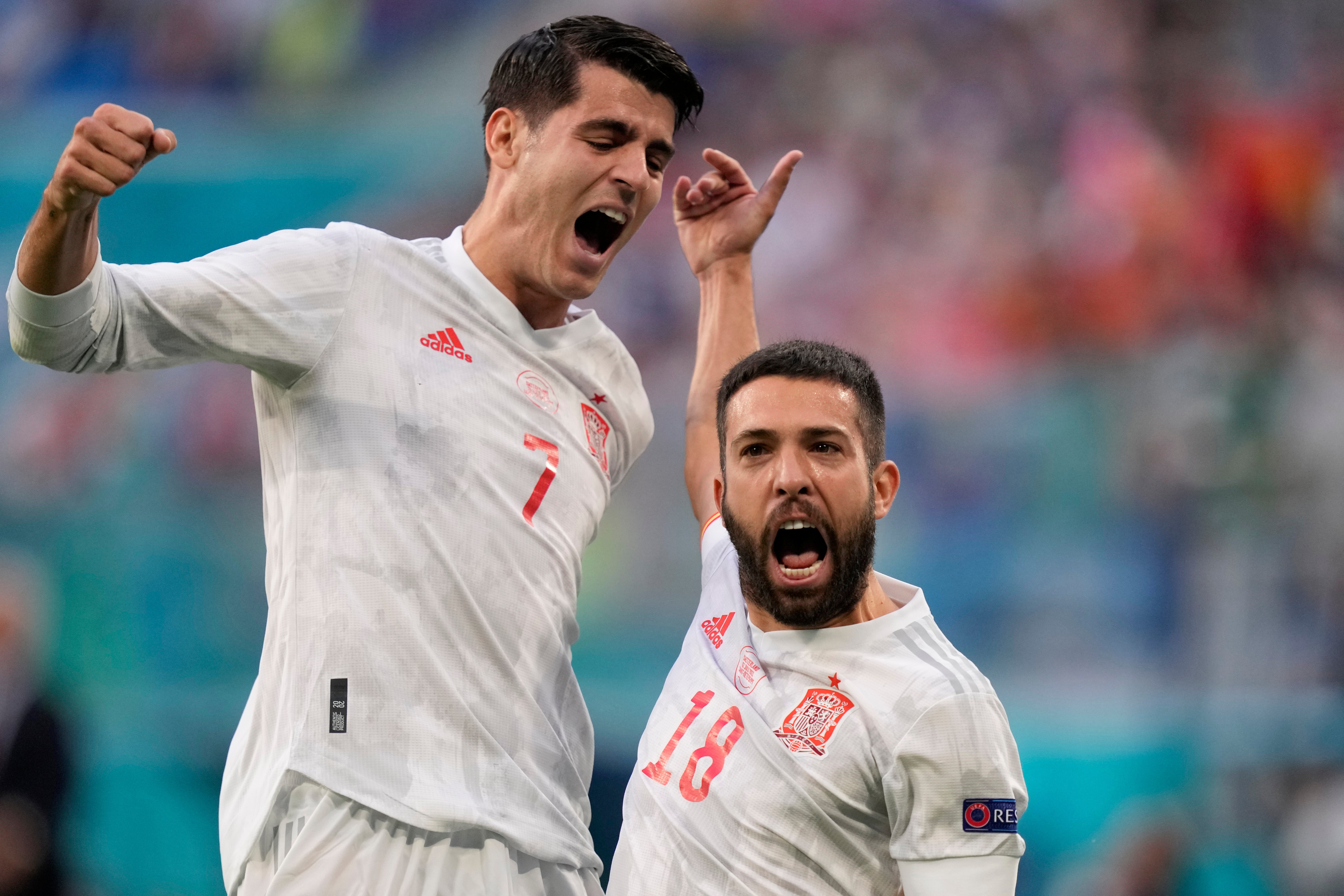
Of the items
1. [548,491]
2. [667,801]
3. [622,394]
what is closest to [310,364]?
[548,491]

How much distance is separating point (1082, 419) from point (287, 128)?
410 cm

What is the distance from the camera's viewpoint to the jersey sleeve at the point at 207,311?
1.70 m

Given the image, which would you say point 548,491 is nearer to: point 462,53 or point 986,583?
point 986,583

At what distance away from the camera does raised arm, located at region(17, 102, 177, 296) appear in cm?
158

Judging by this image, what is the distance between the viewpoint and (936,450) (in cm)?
601

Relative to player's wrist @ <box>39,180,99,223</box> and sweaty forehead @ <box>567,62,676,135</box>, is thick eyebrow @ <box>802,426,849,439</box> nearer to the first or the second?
sweaty forehead @ <box>567,62,676,135</box>

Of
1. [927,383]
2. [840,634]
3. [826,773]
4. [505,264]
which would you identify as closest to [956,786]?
[826,773]

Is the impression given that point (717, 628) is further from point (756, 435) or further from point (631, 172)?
point (631, 172)

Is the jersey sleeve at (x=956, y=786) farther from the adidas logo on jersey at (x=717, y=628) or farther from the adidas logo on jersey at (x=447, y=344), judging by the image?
the adidas logo on jersey at (x=447, y=344)

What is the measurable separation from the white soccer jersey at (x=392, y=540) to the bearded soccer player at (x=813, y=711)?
234mm

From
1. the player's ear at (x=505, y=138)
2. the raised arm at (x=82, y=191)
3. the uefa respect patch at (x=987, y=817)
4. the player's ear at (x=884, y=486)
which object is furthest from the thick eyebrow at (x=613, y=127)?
the uefa respect patch at (x=987, y=817)

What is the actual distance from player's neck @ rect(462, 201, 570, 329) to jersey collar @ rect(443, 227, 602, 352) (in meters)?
0.01

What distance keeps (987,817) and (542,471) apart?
37.7 inches

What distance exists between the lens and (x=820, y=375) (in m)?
2.29
